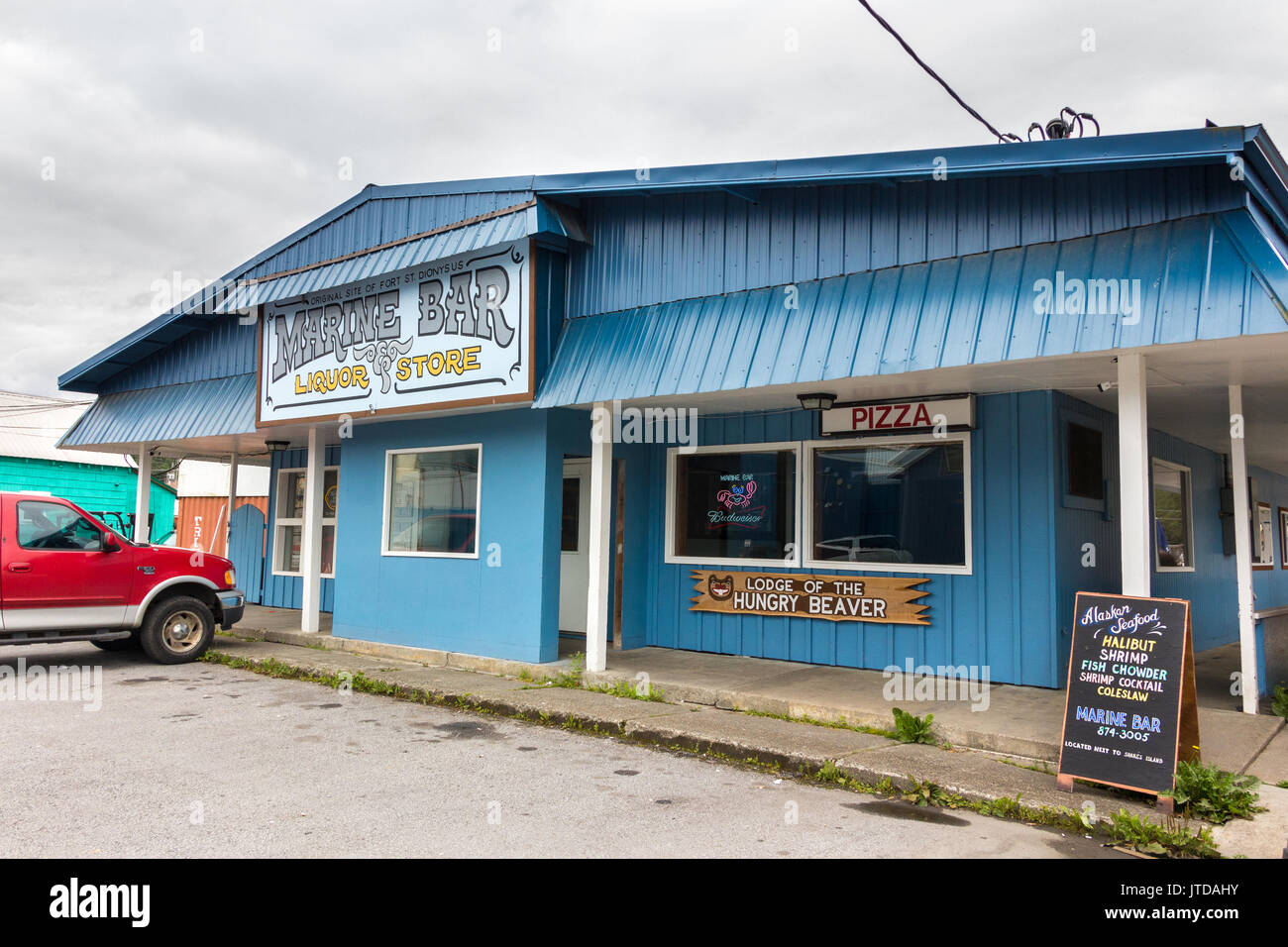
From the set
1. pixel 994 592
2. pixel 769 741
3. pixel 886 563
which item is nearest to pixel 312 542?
pixel 886 563

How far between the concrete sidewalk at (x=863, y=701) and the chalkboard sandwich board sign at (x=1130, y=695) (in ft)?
1.83

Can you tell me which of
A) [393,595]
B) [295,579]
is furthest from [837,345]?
[295,579]

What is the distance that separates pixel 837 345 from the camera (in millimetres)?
7418

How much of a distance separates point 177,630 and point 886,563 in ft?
27.3

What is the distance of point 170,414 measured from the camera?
14.6 metres

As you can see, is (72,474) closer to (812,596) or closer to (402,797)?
(812,596)

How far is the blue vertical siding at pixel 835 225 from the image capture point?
652cm

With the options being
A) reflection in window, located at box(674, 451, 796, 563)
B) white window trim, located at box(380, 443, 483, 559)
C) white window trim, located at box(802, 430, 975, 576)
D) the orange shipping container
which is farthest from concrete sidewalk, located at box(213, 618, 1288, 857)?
the orange shipping container

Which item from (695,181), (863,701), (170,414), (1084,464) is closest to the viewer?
(863,701)

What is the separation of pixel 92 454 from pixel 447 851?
23.1m

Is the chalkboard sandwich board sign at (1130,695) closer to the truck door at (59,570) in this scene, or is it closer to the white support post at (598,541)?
the white support post at (598,541)

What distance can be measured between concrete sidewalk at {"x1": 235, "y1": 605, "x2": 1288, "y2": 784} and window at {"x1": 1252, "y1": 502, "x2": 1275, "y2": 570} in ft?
9.42

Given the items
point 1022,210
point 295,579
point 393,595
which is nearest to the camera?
point 1022,210
